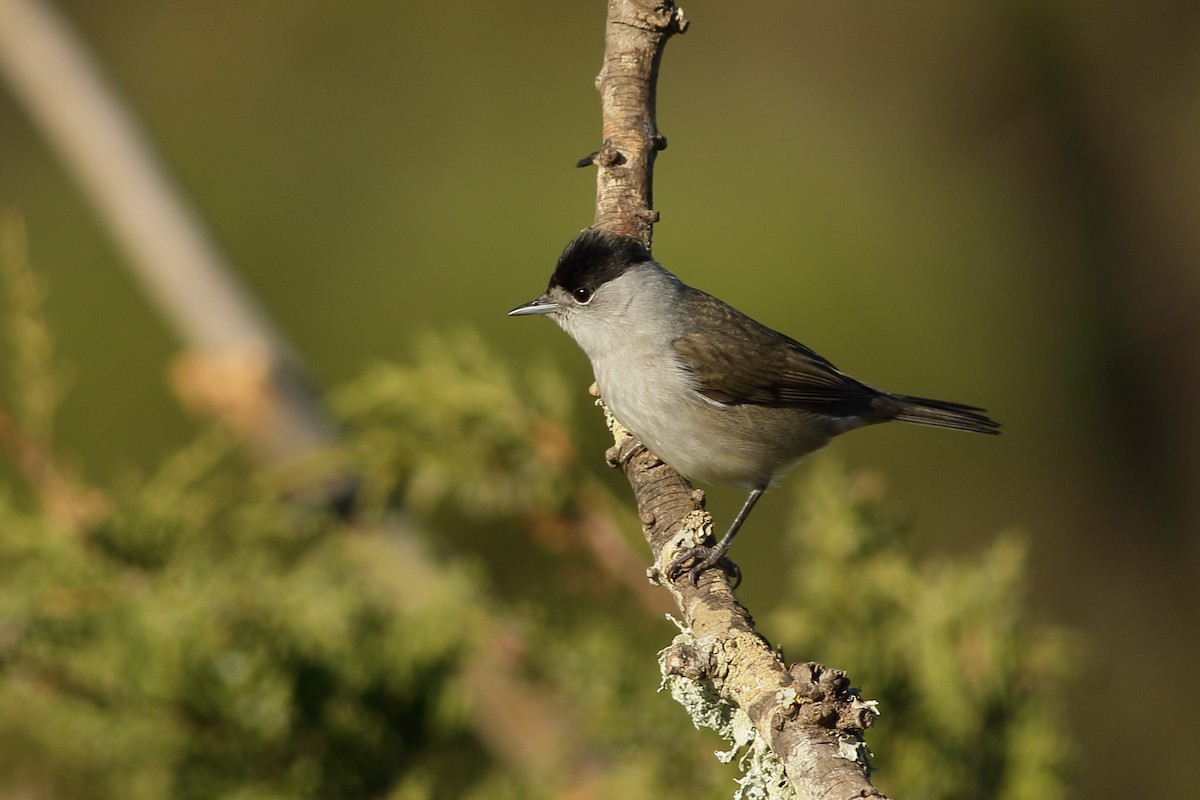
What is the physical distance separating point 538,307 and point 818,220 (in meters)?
1.96

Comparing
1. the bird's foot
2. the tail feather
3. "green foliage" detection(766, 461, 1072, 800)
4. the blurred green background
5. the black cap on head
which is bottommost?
the bird's foot

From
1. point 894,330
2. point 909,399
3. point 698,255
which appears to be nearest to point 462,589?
point 909,399

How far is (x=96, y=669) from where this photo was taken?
2418 mm

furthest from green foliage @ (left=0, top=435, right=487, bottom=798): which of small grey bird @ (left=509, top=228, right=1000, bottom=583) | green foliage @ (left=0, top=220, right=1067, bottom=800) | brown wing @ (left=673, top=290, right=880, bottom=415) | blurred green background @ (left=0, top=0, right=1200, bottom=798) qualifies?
blurred green background @ (left=0, top=0, right=1200, bottom=798)

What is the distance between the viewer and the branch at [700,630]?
143cm

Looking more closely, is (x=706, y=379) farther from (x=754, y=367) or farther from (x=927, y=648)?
(x=927, y=648)

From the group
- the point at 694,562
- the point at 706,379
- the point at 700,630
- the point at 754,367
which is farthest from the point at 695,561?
the point at 754,367

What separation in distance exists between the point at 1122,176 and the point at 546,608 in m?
4.16

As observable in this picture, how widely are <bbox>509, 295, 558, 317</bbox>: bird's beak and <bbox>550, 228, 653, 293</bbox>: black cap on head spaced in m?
0.09

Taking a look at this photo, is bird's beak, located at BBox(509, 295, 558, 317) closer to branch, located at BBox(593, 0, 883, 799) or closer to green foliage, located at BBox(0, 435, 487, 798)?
branch, located at BBox(593, 0, 883, 799)

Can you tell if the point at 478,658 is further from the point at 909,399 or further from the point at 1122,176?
the point at 1122,176

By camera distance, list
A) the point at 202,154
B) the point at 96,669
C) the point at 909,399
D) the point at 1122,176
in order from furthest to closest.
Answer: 1. the point at 1122,176
2. the point at 202,154
3. the point at 909,399
4. the point at 96,669

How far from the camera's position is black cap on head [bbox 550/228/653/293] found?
8.39 ft

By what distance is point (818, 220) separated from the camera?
4.65 m
